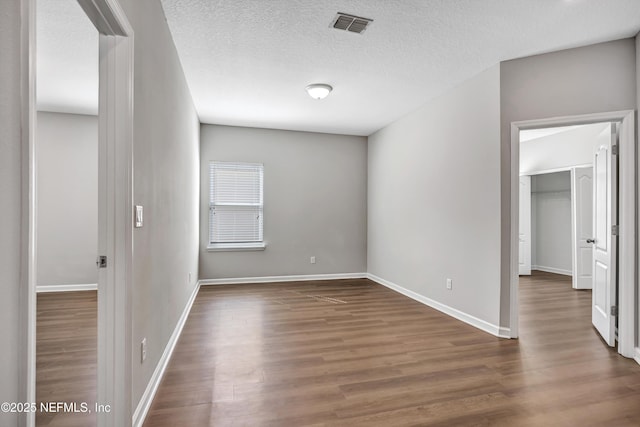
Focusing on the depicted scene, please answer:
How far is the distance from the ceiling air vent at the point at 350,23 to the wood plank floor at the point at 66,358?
3.19 metres

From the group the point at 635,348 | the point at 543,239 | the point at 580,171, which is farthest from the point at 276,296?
the point at 543,239

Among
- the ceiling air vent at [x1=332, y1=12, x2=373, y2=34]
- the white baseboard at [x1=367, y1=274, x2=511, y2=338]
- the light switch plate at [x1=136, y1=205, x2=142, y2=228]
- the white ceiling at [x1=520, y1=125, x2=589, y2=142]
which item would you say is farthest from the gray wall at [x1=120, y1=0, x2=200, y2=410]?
the white ceiling at [x1=520, y1=125, x2=589, y2=142]

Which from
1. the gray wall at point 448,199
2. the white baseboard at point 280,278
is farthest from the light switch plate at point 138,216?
the white baseboard at point 280,278

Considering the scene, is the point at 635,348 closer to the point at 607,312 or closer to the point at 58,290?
the point at 607,312

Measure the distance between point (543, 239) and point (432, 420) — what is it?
23.1ft

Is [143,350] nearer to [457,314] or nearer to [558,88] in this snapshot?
[457,314]

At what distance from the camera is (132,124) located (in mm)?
1648

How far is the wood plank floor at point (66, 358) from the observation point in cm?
194

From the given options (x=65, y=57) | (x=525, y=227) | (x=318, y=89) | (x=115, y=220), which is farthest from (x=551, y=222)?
(x=65, y=57)

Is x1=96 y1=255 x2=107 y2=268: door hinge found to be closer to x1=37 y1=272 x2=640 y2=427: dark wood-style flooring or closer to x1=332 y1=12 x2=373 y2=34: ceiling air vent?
x1=37 y1=272 x2=640 y2=427: dark wood-style flooring

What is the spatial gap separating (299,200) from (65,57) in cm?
373

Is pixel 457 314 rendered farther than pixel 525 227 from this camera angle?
No

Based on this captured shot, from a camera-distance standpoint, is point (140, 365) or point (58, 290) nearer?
point (140, 365)

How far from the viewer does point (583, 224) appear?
18.0ft
